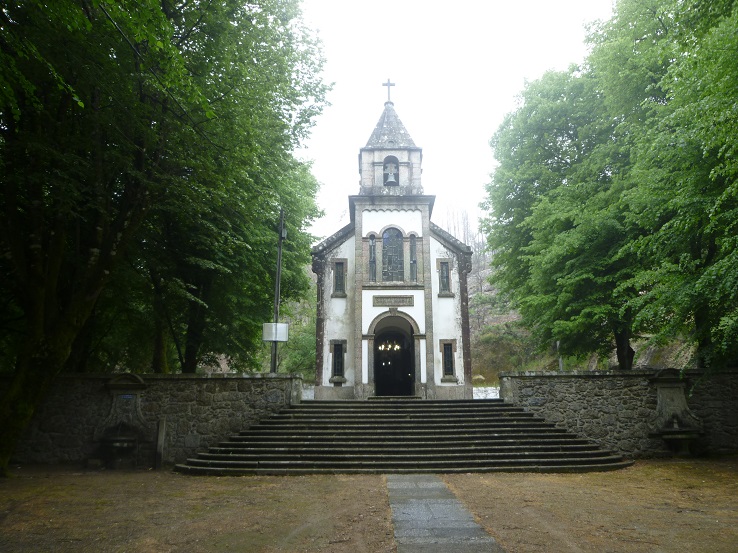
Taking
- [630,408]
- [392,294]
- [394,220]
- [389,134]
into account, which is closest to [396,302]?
[392,294]

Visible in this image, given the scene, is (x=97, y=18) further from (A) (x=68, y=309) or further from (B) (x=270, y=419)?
(B) (x=270, y=419)

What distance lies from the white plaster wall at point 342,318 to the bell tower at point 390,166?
9.45ft

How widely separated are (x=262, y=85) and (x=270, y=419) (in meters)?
8.09

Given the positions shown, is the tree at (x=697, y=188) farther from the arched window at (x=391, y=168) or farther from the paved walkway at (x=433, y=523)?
the arched window at (x=391, y=168)

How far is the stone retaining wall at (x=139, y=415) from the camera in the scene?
1104 centimetres

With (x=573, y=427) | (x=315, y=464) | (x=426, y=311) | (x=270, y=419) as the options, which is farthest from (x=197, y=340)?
(x=573, y=427)

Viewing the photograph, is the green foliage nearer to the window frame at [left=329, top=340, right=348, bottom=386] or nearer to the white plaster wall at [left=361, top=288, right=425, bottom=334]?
the white plaster wall at [left=361, top=288, right=425, bottom=334]

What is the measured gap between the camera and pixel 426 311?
18.4 metres

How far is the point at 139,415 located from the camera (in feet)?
37.2

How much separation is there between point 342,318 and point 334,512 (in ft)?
39.9

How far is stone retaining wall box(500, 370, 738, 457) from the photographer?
1163 cm

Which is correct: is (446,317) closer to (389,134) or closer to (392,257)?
(392,257)

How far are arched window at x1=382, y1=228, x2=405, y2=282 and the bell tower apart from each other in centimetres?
187

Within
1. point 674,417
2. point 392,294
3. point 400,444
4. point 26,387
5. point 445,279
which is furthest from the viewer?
point 445,279
